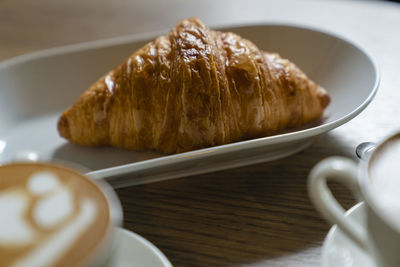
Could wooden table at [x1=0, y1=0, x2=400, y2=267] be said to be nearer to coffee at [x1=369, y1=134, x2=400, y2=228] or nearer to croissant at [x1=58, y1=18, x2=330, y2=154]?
croissant at [x1=58, y1=18, x2=330, y2=154]

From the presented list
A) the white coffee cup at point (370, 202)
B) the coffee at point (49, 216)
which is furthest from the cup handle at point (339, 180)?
the coffee at point (49, 216)

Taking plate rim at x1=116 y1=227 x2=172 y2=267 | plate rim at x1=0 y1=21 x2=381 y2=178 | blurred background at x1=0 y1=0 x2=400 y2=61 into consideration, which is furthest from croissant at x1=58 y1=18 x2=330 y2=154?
blurred background at x1=0 y1=0 x2=400 y2=61

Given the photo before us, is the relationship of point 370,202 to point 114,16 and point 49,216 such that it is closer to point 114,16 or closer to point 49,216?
point 49,216

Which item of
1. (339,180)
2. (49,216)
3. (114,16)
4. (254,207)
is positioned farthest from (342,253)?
(114,16)

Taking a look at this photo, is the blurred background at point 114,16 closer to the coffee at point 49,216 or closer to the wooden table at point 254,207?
the wooden table at point 254,207

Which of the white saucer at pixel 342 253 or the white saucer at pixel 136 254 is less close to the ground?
the white saucer at pixel 342 253

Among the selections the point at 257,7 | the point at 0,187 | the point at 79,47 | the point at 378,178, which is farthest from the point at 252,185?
the point at 257,7
